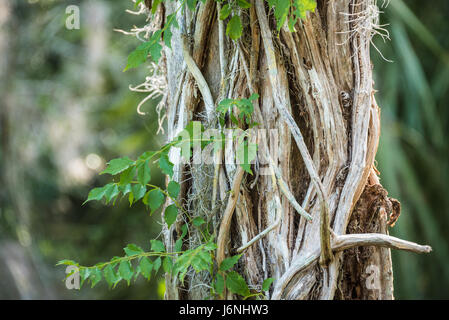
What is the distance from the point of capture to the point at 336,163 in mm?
865

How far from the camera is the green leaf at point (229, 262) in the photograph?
2.74 feet

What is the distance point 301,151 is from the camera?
83cm

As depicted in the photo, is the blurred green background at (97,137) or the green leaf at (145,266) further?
the blurred green background at (97,137)

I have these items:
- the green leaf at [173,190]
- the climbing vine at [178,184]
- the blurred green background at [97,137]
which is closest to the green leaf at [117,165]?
the climbing vine at [178,184]

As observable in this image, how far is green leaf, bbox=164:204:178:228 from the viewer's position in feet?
2.83

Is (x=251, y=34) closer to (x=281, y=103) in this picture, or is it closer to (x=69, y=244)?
(x=281, y=103)

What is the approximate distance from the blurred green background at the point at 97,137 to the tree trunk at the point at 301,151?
126cm

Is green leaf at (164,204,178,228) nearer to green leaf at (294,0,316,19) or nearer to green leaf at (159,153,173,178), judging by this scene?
green leaf at (159,153,173,178)

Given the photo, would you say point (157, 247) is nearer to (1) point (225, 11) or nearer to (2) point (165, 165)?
(2) point (165, 165)

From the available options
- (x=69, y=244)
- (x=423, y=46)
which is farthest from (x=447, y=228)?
(x=69, y=244)

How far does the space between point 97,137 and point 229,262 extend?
4.79 meters

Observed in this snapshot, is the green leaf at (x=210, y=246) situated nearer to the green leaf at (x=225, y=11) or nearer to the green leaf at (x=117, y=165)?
the green leaf at (x=117, y=165)

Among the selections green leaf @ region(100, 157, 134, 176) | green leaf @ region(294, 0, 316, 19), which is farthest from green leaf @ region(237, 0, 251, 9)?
green leaf @ region(100, 157, 134, 176)

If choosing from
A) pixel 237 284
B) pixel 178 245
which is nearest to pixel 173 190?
pixel 178 245
